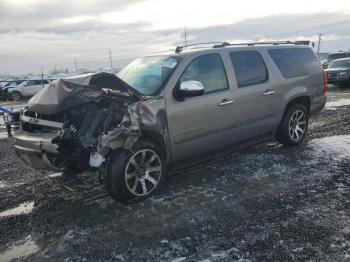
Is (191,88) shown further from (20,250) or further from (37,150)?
(20,250)

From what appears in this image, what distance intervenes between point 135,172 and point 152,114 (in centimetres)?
75

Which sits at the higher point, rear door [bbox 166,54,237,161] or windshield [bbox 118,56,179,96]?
windshield [bbox 118,56,179,96]

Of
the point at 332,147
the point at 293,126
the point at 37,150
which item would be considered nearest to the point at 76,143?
the point at 37,150

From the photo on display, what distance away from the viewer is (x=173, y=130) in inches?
193

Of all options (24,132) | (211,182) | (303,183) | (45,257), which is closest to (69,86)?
(24,132)

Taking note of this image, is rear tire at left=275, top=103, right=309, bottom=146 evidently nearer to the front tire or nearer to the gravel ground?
the gravel ground

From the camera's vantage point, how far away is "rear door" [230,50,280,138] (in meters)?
5.69

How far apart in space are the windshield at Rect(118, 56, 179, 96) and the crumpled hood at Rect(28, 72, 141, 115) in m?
0.37

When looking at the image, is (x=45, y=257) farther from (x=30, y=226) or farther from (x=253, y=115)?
(x=253, y=115)

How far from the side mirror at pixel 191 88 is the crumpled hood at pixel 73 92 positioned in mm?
578

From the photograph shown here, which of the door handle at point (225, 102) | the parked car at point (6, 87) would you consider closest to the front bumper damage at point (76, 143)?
the door handle at point (225, 102)

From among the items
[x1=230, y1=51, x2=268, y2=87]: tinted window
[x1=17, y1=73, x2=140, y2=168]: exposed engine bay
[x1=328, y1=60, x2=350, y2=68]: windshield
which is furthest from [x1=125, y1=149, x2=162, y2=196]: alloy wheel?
[x1=328, y1=60, x2=350, y2=68]: windshield

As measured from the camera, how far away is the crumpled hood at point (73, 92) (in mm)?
4391

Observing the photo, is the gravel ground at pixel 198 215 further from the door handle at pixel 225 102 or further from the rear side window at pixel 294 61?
the rear side window at pixel 294 61
